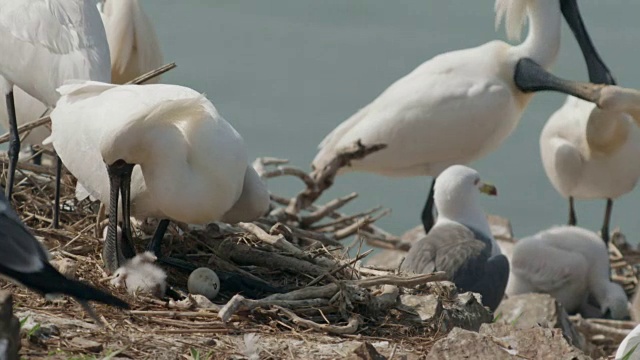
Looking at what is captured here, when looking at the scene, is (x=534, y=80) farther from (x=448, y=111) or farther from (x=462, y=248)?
(x=462, y=248)

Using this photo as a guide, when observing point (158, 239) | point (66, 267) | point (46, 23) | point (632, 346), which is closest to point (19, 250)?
point (66, 267)

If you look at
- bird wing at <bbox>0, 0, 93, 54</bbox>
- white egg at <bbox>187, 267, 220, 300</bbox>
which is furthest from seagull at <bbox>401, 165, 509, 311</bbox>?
bird wing at <bbox>0, 0, 93, 54</bbox>

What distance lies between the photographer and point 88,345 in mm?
5289

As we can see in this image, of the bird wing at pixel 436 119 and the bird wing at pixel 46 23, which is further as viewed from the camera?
the bird wing at pixel 436 119

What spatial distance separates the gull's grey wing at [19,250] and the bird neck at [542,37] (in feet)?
23.7

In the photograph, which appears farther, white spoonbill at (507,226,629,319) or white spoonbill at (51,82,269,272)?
white spoonbill at (507,226,629,319)

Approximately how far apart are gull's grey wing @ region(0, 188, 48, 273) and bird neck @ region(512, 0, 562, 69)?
723cm

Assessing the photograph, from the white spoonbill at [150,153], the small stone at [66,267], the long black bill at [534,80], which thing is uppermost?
the white spoonbill at [150,153]

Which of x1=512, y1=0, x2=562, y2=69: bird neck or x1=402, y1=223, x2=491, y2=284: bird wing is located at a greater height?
x1=512, y1=0, x2=562, y2=69: bird neck

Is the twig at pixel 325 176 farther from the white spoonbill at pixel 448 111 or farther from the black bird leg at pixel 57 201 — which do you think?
the black bird leg at pixel 57 201

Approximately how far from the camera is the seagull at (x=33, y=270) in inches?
171

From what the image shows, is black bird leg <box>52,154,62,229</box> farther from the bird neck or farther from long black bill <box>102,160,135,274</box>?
the bird neck

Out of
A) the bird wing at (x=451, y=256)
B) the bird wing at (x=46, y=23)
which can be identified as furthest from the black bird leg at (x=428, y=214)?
the bird wing at (x=46, y=23)

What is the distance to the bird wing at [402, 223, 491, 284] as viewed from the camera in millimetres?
8305
